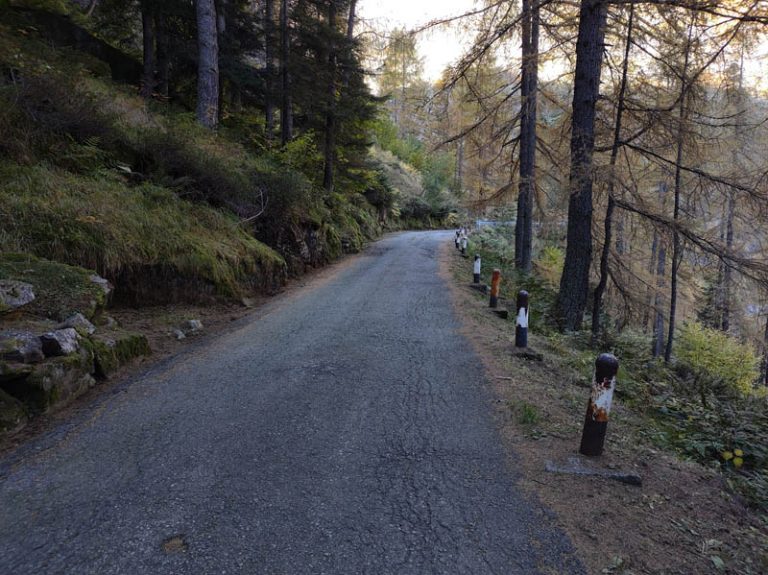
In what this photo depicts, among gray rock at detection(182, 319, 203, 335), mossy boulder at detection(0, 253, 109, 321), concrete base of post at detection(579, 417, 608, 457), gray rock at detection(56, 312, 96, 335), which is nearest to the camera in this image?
concrete base of post at detection(579, 417, 608, 457)

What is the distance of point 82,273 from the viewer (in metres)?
5.79

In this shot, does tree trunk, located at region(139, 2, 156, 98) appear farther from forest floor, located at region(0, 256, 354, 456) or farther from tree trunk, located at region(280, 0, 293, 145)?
forest floor, located at region(0, 256, 354, 456)

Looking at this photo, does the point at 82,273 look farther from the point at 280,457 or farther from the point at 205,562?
the point at 205,562

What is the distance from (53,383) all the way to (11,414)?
435 mm

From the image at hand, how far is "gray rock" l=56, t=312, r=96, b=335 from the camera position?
15.6 ft

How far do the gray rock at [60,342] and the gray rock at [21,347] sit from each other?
0.20 ft

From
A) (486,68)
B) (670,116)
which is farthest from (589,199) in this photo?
(486,68)

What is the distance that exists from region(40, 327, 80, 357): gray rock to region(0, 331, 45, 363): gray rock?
0.06 m

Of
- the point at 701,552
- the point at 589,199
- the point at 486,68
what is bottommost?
the point at 701,552

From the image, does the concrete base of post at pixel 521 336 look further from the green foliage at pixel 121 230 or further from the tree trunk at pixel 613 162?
the green foliage at pixel 121 230

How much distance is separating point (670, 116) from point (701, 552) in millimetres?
8070

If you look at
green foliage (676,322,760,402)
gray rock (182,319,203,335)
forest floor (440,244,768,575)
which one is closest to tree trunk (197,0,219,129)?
gray rock (182,319,203,335)

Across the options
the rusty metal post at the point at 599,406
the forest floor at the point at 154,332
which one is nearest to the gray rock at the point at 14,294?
the forest floor at the point at 154,332

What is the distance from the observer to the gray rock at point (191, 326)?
7.00 metres
